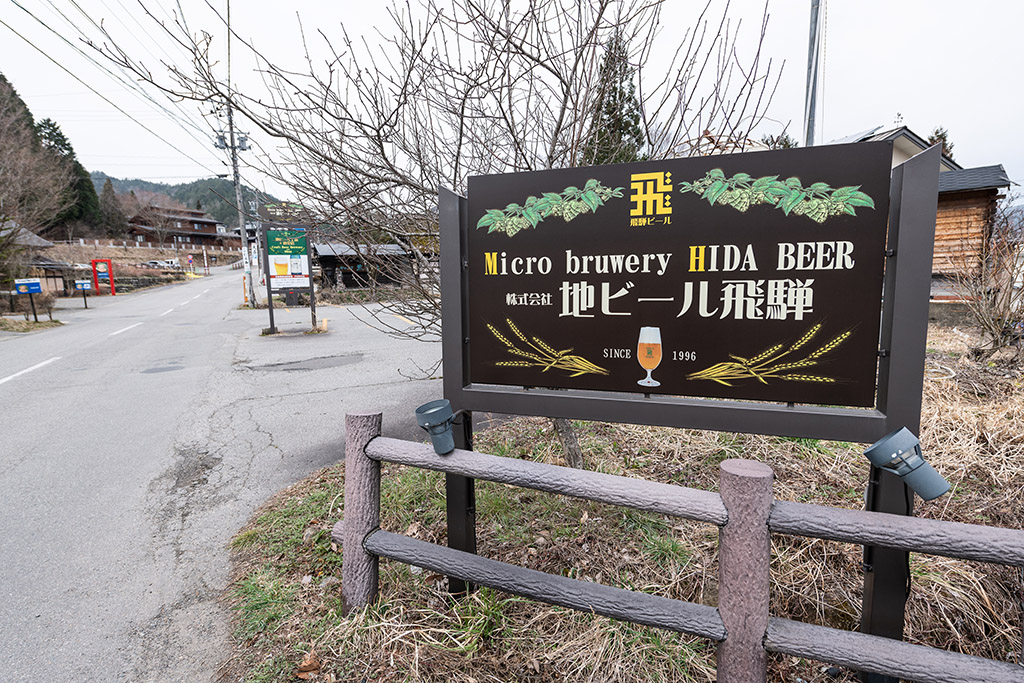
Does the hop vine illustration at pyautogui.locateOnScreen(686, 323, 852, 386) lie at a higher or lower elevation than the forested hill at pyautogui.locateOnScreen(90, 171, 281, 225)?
lower

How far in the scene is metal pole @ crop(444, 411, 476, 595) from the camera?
2570mm

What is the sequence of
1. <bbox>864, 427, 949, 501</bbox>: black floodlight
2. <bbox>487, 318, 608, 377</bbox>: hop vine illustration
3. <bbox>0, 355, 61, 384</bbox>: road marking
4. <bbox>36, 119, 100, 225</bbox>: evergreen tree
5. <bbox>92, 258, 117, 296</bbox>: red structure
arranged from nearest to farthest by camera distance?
<bbox>864, 427, 949, 501</bbox>: black floodlight < <bbox>487, 318, 608, 377</bbox>: hop vine illustration < <bbox>0, 355, 61, 384</bbox>: road marking < <bbox>92, 258, 117, 296</bbox>: red structure < <bbox>36, 119, 100, 225</bbox>: evergreen tree

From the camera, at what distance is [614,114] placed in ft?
12.9

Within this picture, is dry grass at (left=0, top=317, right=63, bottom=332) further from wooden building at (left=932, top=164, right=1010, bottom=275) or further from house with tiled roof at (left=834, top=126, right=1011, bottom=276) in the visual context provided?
wooden building at (left=932, top=164, right=1010, bottom=275)

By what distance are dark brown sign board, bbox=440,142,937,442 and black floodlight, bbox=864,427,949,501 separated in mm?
172

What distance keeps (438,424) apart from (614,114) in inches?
118

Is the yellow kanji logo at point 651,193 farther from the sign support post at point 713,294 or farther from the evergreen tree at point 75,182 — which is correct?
the evergreen tree at point 75,182

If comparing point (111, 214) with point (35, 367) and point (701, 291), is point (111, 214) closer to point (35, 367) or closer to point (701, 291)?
point (35, 367)

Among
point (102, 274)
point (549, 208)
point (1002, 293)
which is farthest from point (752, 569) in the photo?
point (102, 274)

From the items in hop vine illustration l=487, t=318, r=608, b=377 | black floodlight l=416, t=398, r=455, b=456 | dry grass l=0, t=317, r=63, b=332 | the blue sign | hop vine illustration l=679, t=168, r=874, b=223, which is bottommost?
dry grass l=0, t=317, r=63, b=332

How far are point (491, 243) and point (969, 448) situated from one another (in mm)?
3547

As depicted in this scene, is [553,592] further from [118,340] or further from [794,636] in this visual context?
[118,340]

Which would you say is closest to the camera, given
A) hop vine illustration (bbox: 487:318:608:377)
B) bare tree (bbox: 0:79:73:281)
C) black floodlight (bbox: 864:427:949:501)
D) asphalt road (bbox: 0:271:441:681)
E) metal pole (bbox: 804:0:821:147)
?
black floodlight (bbox: 864:427:949:501)

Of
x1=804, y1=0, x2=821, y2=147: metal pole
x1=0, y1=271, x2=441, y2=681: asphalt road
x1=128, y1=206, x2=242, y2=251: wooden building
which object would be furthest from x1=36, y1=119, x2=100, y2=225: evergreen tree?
x1=804, y1=0, x2=821, y2=147: metal pole
